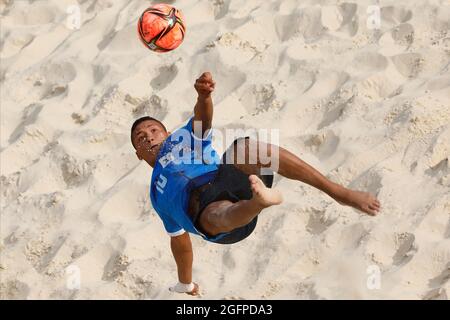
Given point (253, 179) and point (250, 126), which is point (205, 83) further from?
point (250, 126)

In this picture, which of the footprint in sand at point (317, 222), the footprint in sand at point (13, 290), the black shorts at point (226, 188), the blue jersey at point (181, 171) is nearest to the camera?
the black shorts at point (226, 188)

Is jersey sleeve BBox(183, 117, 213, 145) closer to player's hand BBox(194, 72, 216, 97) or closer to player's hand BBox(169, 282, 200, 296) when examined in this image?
player's hand BBox(194, 72, 216, 97)

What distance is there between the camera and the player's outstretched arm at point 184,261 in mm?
5797

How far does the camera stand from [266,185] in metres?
5.14

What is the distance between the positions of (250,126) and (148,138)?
1.34 meters

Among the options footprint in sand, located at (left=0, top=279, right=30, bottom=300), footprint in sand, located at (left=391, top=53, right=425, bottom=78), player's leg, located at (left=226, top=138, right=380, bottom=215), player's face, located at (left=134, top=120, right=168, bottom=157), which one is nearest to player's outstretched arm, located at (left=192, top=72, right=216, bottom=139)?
player's face, located at (left=134, top=120, right=168, bottom=157)

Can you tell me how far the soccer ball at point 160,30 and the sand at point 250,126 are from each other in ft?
3.07

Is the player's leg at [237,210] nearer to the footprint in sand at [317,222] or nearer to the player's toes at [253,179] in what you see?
the player's toes at [253,179]

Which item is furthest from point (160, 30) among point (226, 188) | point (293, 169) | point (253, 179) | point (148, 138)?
point (253, 179)

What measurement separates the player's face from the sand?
0.88 m

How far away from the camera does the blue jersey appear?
17.6 feet

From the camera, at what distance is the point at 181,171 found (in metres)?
5.40

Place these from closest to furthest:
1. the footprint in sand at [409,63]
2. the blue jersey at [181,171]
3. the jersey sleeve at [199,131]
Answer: the blue jersey at [181,171] < the jersey sleeve at [199,131] < the footprint in sand at [409,63]

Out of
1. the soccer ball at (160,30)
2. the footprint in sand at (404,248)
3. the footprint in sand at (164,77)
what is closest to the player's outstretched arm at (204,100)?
the soccer ball at (160,30)
